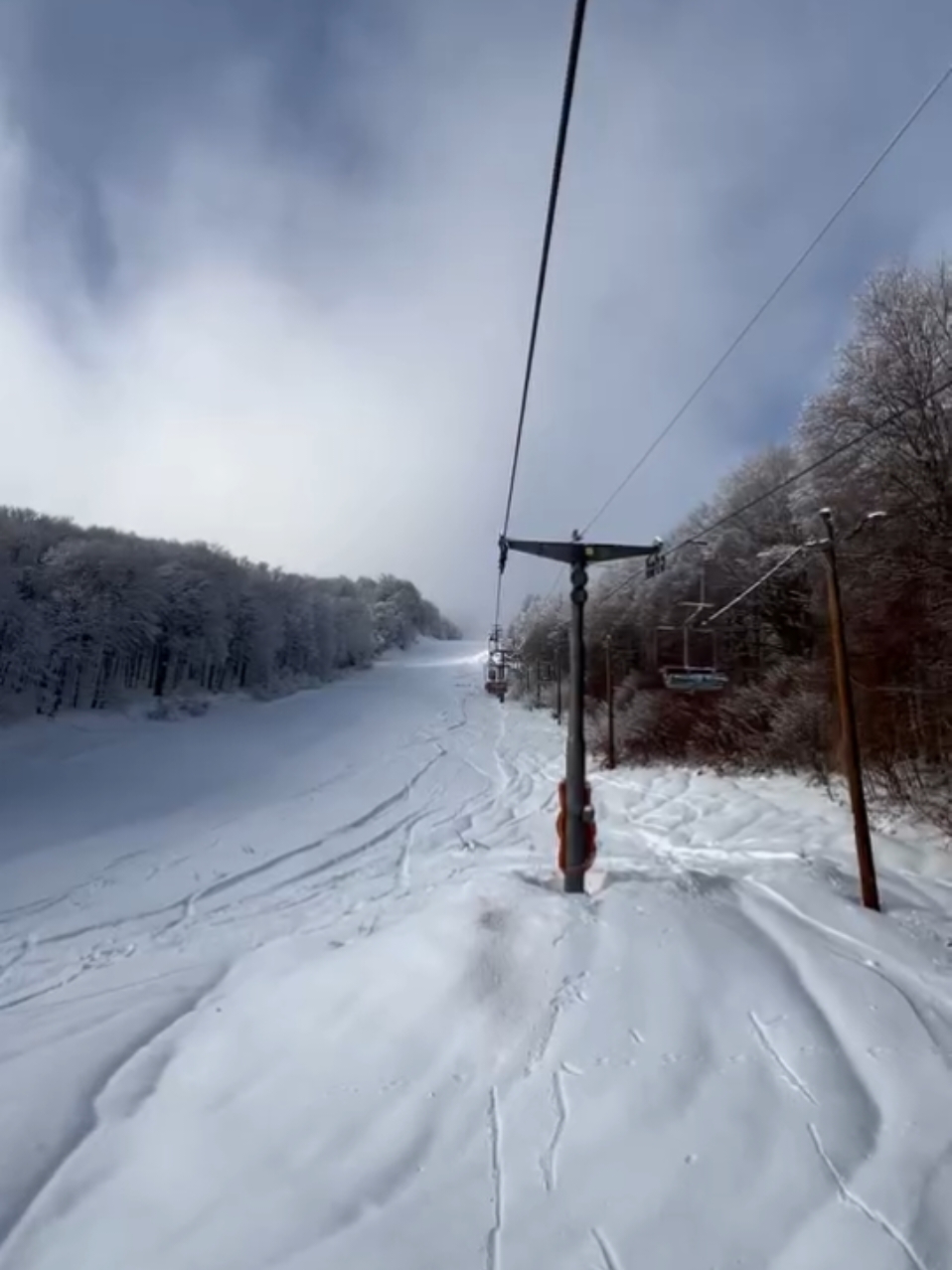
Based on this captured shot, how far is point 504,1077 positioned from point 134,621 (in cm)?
4246

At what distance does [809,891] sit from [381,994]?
188 inches

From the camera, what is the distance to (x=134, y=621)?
4022cm

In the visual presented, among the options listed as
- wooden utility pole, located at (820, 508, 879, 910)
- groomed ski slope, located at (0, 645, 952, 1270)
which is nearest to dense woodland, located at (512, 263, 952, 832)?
wooden utility pole, located at (820, 508, 879, 910)

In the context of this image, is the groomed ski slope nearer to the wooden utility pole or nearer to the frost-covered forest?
the wooden utility pole

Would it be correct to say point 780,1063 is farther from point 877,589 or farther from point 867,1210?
point 877,589

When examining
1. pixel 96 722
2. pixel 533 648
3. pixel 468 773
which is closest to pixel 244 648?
pixel 96 722

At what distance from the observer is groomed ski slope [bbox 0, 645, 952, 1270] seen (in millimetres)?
2961

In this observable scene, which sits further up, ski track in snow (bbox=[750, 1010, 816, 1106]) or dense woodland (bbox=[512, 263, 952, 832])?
dense woodland (bbox=[512, 263, 952, 832])

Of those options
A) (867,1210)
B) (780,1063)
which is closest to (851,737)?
(780,1063)

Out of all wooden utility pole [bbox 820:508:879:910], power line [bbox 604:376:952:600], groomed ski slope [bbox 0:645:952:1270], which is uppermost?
power line [bbox 604:376:952:600]

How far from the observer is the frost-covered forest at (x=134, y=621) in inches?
1310

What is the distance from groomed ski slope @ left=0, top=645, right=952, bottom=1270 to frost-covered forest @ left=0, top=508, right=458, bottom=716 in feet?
96.0

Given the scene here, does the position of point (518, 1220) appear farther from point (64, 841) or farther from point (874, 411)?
point (874, 411)

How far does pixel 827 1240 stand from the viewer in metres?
2.88
